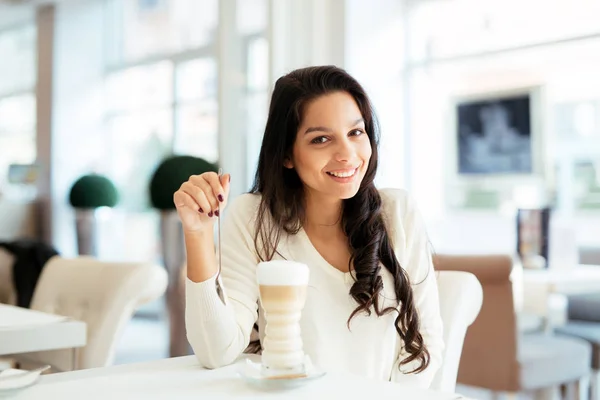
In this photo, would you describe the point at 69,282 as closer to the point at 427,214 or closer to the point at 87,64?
the point at 427,214

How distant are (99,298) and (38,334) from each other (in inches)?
19.2

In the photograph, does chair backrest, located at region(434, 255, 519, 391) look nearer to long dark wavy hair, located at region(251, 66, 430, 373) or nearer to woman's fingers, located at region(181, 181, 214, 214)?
long dark wavy hair, located at region(251, 66, 430, 373)

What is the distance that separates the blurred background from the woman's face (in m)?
2.61

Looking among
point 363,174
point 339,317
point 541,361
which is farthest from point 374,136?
point 541,361

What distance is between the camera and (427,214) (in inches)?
233

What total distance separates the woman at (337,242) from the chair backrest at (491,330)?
3.98ft

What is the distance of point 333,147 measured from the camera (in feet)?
4.87

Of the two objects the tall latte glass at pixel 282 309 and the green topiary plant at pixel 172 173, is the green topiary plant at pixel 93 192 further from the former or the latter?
the tall latte glass at pixel 282 309

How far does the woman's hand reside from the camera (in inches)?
47.1

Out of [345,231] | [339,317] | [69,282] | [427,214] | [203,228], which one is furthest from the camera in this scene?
[427,214]

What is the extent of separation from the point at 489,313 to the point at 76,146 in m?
6.20

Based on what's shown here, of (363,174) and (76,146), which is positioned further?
(76,146)

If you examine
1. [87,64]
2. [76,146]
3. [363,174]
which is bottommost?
[363,174]

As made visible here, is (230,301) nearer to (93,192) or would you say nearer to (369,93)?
(369,93)
